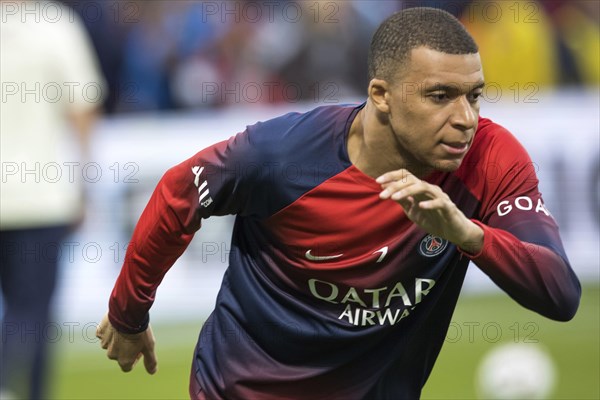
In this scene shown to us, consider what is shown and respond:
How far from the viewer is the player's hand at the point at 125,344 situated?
5035mm

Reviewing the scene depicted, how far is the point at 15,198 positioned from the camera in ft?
24.5

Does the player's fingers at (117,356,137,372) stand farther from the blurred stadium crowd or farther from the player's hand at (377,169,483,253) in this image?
the blurred stadium crowd

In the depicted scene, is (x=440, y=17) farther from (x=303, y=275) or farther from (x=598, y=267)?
(x=598, y=267)

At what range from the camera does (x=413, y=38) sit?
436cm

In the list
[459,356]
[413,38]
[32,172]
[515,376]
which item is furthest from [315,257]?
[459,356]

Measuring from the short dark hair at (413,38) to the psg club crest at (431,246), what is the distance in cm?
62

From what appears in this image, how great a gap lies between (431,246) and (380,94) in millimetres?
599

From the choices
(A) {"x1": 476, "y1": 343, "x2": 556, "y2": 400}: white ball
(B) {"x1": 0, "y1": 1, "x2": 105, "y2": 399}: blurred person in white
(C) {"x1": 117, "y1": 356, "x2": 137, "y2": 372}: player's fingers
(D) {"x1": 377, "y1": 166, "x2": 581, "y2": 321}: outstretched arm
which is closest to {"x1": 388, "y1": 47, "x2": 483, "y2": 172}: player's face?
(D) {"x1": 377, "y1": 166, "x2": 581, "y2": 321}: outstretched arm

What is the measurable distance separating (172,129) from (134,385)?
8.89ft

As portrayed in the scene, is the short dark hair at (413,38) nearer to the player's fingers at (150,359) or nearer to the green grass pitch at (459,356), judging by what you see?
the player's fingers at (150,359)

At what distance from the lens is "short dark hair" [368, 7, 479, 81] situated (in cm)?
432

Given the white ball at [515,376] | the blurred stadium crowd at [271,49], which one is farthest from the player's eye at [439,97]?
the blurred stadium crowd at [271,49]

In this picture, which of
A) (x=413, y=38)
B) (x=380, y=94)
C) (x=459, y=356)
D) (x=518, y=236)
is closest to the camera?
(x=518, y=236)

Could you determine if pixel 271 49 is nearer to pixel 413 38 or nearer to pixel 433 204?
pixel 413 38
